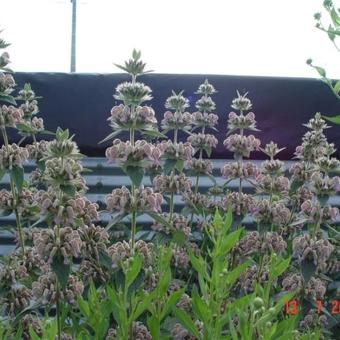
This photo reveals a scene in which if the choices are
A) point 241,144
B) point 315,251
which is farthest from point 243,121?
point 315,251

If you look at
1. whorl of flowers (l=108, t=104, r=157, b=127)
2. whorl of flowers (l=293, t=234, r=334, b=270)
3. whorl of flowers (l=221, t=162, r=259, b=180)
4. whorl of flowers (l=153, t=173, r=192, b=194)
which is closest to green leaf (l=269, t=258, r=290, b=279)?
whorl of flowers (l=108, t=104, r=157, b=127)

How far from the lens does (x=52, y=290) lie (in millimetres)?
2201

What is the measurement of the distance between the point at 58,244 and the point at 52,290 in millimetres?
209

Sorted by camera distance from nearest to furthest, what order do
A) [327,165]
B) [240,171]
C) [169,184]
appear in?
[327,165] < [169,184] < [240,171]

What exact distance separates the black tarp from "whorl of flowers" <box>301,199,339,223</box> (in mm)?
1933

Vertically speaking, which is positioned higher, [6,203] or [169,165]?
[169,165]

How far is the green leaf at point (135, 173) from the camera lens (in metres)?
2.27

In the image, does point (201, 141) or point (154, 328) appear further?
point (201, 141)

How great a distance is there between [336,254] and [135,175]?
1.51 metres

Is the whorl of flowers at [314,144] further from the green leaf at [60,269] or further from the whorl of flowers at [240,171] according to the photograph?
the green leaf at [60,269]

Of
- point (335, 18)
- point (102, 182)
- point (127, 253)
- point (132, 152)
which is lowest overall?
point (102, 182)

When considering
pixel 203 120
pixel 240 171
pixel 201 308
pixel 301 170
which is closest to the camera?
pixel 201 308

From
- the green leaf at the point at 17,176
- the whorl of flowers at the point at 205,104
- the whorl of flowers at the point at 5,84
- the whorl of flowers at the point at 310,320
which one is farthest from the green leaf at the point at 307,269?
the whorl of flowers at the point at 205,104

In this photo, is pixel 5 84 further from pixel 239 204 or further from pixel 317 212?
pixel 317 212
